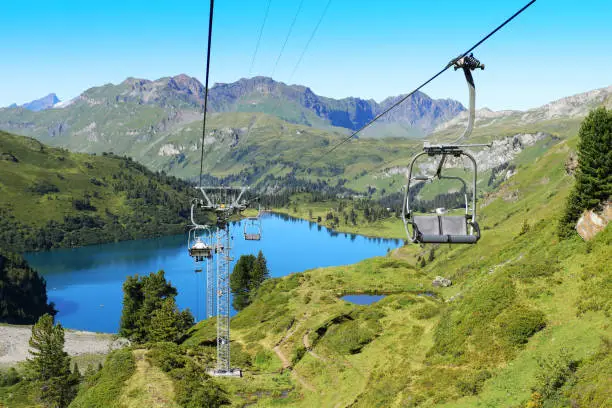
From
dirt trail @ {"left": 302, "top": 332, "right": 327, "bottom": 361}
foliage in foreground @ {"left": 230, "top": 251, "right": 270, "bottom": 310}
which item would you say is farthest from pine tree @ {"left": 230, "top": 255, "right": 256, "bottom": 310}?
dirt trail @ {"left": 302, "top": 332, "right": 327, "bottom": 361}

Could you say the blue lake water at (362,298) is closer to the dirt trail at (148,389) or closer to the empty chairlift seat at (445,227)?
the dirt trail at (148,389)

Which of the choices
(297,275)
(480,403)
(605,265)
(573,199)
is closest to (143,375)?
(480,403)

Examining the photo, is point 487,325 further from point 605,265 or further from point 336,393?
point 336,393

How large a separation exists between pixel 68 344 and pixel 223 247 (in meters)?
77.4

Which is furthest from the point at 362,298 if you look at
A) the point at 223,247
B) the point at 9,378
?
the point at 9,378

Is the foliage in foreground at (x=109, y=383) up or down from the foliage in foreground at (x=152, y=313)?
Answer: up

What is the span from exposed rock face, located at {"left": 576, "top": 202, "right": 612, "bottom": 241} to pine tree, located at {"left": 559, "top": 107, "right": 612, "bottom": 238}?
929 millimetres

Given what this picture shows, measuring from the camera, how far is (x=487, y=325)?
3722cm

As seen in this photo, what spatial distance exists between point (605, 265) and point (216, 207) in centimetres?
3380

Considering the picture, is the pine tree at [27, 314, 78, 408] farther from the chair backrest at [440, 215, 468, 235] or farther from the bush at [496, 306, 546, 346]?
the chair backrest at [440, 215, 468, 235]

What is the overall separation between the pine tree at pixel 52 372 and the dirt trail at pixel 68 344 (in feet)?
103

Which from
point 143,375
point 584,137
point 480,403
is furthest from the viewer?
point 584,137

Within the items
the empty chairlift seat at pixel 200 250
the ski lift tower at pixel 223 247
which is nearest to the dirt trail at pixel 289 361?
the ski lift tower at pixel 223 247

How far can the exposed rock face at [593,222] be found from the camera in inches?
1825
